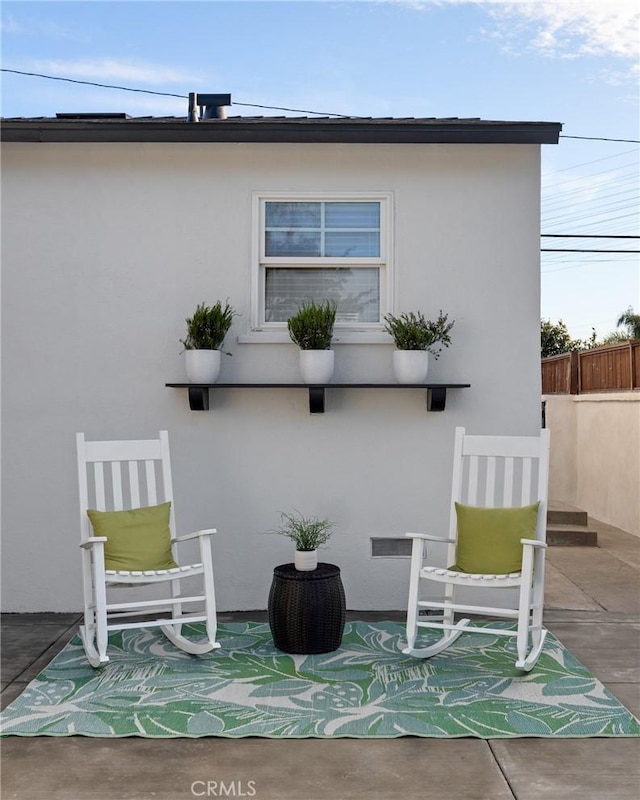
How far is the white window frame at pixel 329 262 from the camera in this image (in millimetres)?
4742

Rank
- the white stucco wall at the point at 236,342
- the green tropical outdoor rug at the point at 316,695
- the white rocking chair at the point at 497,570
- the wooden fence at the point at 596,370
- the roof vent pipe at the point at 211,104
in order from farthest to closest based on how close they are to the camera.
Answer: the wooden fence at the point at 596,370 < the roof vent pipe at the point at 211,104 < the white stucco wall at the point at 236,342 < the white rocking chair at the point at 497,570 < the green tropical outdoor rug at the point at 316,695

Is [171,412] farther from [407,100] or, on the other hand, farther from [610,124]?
[610,124]

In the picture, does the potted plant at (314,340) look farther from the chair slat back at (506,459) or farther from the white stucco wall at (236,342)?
the chair slat back at (506,459)

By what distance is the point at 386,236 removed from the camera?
4762 mm

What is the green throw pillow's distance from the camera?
150 inches

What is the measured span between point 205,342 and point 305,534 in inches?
50.2

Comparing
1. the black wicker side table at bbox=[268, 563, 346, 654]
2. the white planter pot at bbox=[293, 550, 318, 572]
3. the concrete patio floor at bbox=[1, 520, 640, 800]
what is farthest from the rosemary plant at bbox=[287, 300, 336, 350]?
the concrete patio floor at bbox=[1, 520, 640, 800]

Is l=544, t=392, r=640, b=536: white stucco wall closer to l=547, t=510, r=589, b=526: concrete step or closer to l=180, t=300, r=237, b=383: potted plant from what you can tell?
l=547, t=510, r=589, b=526: concrete step

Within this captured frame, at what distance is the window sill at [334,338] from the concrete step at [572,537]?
3.18 meters

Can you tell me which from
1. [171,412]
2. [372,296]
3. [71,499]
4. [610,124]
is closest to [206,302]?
[171,412]

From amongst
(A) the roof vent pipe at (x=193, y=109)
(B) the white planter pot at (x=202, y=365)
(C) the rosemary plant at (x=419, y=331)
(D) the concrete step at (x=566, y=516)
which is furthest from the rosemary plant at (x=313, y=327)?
(D) the concrete step at (x=566, y=516)

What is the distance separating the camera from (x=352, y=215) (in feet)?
15.7

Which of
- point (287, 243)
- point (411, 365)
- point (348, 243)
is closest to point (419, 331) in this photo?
point (411, 365)

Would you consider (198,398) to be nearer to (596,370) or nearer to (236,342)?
(236,342)
